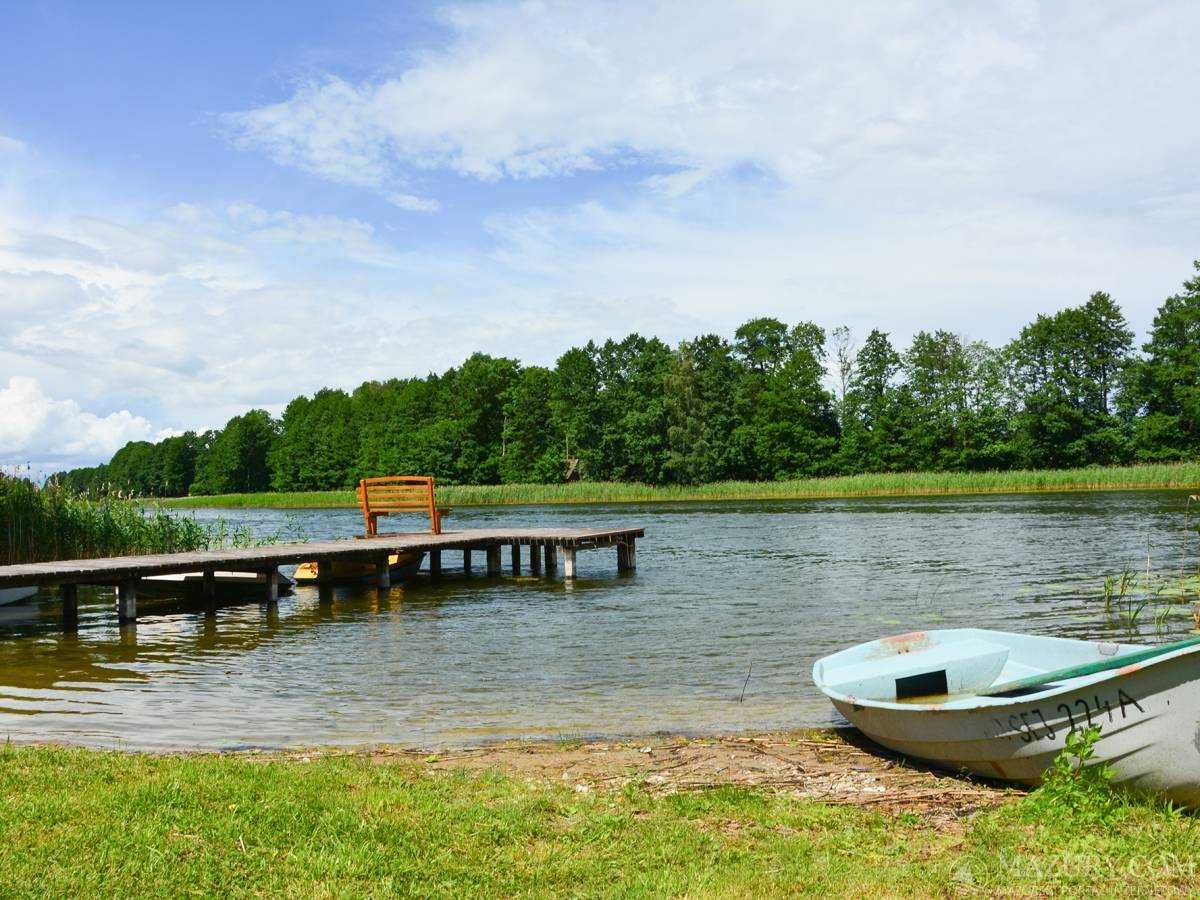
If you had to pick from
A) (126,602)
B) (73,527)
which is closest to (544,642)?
(126,602)

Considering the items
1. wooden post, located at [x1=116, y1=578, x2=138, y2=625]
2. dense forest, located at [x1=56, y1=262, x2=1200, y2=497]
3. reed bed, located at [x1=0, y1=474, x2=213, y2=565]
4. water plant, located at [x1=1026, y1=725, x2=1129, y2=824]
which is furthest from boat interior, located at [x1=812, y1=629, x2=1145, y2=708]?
dense forest, located at [x1=56, y1=262, x2=1200, y2=497]

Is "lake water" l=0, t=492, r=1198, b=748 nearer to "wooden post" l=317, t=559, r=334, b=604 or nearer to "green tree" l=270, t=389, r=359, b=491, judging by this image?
"wooden post" l=317, t=559, r=334, b=604

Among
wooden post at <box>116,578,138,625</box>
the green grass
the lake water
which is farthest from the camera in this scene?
wooden post at <box>116,578,138,625</box>

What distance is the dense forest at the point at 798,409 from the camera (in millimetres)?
72125

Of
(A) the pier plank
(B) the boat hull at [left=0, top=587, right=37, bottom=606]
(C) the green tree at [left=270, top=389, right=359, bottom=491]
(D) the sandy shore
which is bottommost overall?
(D) the sandy shore

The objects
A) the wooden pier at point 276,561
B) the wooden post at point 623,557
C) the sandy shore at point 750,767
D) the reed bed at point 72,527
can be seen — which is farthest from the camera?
the wooden post at point 623,557

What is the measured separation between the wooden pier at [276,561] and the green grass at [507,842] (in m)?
10.6

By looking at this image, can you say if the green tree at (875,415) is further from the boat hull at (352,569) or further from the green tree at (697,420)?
the boat hull at (352,569)

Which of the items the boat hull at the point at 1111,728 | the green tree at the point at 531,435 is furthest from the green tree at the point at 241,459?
the boat hull at the point at 1111,728

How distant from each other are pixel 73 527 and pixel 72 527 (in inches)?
0.8

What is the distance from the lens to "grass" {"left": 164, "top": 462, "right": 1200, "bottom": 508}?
52.0 meters

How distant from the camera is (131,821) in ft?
18.0

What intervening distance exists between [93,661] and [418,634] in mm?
4838

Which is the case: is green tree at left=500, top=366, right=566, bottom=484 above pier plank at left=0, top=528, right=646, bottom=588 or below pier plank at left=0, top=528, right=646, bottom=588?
above
